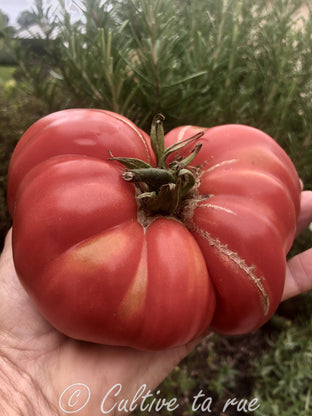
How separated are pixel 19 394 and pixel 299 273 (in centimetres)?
75

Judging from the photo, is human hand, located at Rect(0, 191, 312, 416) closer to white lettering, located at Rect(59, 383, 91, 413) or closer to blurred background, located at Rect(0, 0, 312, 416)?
white lettering, located at Rect(59, 383, 91, 413)

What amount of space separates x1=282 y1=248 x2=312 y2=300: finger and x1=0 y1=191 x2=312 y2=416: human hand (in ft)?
1.28

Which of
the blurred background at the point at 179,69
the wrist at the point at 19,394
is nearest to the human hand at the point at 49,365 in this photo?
the wrist at the point at 19,394

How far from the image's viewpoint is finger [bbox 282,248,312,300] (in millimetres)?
1026

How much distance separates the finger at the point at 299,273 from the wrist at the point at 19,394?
66 centimetres

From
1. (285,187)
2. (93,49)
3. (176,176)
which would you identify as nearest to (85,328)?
(176,176)

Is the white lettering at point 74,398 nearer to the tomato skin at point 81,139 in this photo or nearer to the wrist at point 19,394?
the wrist at point 19,394

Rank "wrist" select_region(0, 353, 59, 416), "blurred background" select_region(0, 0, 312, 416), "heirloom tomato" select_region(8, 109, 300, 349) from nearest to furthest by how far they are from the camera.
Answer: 1. "heirloom tomato" select_region(8, 109, 300, 349)
2. "wrist" select_region(0, 353, 59, 416)
3. "blurred background" select_region(0, 0, 312, 416)

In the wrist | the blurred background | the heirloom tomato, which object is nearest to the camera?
the heirloom tomato

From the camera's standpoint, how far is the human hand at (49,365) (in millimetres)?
839

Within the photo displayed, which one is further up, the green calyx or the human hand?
the green calyx

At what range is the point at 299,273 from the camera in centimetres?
104

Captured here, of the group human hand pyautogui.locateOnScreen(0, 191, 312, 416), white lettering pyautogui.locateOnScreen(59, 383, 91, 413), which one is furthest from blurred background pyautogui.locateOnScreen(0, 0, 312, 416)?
white lettering pyautogui.locateOnScreen(59, 383, 91, 413)

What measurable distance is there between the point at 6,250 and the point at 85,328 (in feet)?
1.53
